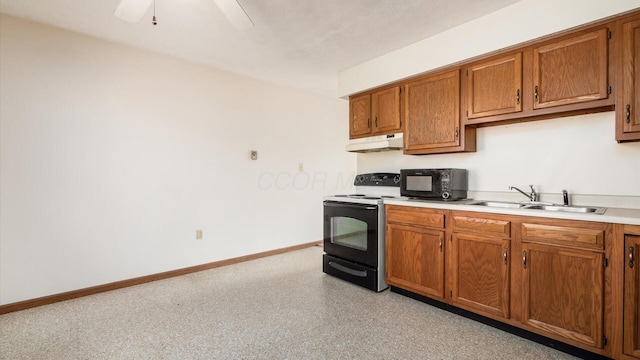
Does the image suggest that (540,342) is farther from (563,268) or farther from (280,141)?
(280,141)

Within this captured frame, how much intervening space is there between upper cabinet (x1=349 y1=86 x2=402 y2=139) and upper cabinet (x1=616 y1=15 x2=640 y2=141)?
159 centimetres

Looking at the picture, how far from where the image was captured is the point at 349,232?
3.12 m

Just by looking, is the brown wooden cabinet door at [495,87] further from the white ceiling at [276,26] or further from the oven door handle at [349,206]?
the oven door handle at [349,206]

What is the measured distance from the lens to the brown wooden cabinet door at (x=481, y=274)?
2076 mm

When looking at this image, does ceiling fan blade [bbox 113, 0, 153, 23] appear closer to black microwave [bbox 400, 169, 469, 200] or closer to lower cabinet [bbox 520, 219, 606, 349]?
black microwave [bbox 400, 169, 469, 200]

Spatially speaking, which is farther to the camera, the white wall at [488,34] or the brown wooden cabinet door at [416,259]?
the brown wooden cabinet door at [416,259]

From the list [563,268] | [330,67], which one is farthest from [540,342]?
[330,67]

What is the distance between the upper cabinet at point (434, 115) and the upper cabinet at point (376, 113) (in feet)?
0.44

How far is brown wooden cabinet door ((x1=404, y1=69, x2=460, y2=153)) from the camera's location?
2.59 metres

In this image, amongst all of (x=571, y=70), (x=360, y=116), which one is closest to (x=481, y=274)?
(x=571, y=70)

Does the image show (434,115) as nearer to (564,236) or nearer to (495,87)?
(495,87)

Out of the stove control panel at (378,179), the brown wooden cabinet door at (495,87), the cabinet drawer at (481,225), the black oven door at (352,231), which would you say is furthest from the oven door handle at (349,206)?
the brown wooden cabinet door at (495,87)

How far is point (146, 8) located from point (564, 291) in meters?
3.12

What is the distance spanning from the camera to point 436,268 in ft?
8.08
